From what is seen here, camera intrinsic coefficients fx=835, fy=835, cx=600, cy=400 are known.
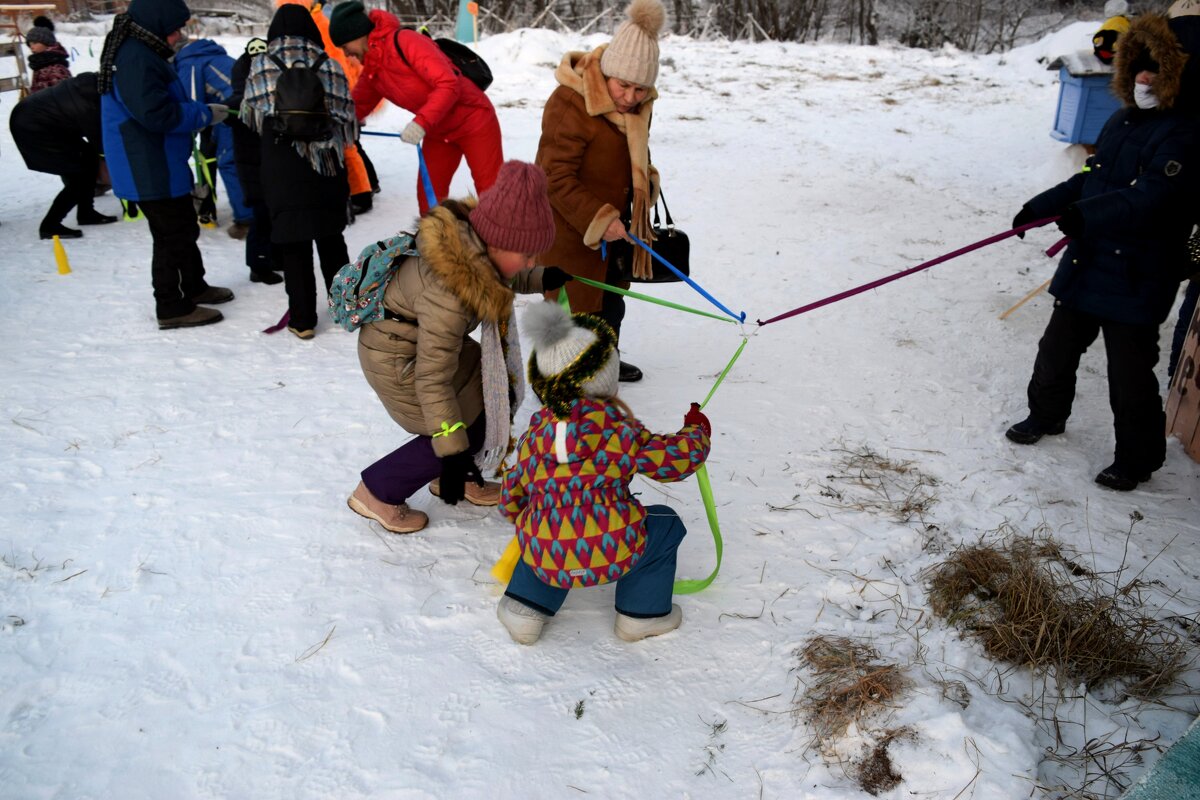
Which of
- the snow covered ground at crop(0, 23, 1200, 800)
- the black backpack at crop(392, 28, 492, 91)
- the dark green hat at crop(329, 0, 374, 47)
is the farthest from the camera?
the black backpack at crop(392, 28, 492, 91)

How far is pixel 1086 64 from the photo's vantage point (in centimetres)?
652

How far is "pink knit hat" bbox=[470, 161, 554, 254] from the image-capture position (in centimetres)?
282

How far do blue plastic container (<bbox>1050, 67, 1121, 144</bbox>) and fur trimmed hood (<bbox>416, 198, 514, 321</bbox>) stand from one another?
589cm

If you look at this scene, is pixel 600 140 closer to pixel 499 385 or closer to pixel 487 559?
pixel 499 385

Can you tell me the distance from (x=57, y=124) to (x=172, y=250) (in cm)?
249

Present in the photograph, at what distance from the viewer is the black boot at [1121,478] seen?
3.71 metres

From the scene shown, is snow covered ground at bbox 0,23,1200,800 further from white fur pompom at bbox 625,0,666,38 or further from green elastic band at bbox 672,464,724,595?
white fur pompom at bbox 625,0,666,38

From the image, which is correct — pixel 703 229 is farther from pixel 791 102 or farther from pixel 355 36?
pixel 791 102

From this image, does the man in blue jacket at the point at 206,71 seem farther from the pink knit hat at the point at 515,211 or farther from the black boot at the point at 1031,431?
the black boot at the point at 1031,431

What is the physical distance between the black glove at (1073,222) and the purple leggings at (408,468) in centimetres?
243

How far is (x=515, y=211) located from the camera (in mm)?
2834

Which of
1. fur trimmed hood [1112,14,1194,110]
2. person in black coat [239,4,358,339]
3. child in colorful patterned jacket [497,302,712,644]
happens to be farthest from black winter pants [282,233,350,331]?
fur trimmed hood [1112,14,1194,110]

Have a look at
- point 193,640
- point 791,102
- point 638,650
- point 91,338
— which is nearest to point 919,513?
point 638,650

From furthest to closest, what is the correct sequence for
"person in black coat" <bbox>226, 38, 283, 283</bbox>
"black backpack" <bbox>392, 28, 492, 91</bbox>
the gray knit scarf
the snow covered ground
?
"person in black coat" <bbox>226, 38, 283, 283</bbox> < "black backpack" <bbox>392, 28, 492, 91</bbox> < the gray knit scarf < the snow covered ground
